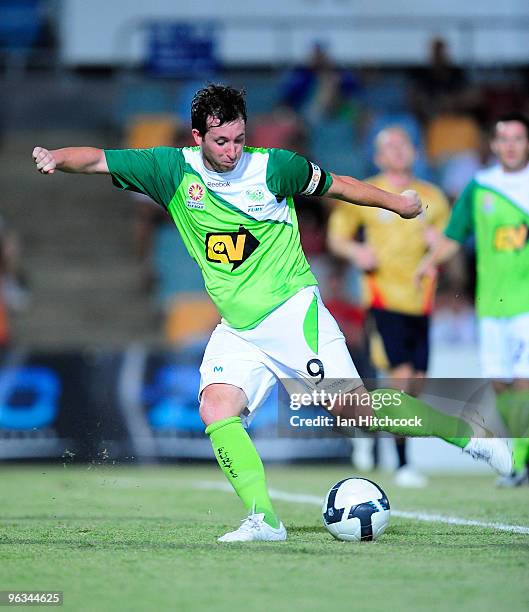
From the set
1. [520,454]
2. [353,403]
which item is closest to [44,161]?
[353,403]

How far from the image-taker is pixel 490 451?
20.7ft

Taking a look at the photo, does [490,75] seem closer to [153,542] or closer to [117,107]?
[117,107]

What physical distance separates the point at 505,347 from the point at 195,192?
3.68 metres

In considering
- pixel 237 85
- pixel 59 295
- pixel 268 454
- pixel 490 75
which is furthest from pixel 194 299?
pixel 490 75

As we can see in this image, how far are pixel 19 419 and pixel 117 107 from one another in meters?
8.07

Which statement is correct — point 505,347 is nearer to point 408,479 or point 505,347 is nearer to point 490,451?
point 408,479

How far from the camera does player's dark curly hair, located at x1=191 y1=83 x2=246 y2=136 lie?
5.77m

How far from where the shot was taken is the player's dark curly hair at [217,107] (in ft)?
18.9

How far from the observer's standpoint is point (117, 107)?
19047 mm

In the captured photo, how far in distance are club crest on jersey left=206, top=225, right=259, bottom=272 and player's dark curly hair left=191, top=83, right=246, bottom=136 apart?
505mm

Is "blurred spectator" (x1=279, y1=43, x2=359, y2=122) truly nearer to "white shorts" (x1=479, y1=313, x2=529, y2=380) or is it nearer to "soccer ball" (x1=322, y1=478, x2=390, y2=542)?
"white shorts" (x1=479, y1=313, x2=529, y2=380)

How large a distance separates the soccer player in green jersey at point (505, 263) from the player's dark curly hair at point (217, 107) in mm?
3287

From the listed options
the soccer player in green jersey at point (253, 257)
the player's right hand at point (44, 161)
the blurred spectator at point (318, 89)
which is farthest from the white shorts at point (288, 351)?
the blurred spectator at point (318, 89)

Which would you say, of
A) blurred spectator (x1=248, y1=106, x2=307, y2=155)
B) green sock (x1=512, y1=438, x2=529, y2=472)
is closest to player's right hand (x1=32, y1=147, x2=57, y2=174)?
green sock (x1=512, y1=438, x2=529, y2=472)
